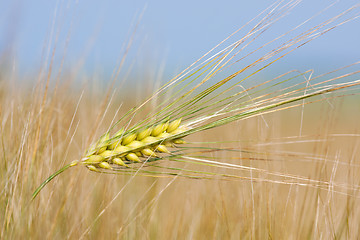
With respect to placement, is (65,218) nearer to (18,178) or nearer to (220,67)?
(18,178)

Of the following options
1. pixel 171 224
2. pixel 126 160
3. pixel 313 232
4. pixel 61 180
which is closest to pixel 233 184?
pixel 171 224

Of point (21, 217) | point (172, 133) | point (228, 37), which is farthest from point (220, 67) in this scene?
point (21, 217)

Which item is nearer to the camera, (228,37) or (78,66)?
(228,37)

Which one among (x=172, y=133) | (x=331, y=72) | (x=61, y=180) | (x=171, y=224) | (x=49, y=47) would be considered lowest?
(x=171, y=224)

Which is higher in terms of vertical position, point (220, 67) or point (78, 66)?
point (78, 66)

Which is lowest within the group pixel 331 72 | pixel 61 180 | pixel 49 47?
pixel 61 180

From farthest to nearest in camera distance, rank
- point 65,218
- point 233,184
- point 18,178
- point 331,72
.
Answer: point 233,184
point 65,218
point 18,178
point 331,72

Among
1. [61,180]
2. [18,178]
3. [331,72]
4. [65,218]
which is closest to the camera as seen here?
[331,72]

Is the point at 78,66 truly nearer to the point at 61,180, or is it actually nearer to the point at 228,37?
the point at 61,180

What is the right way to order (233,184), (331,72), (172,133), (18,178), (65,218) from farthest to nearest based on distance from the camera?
(233,184) → (65,218) → (18,178) → (172,133) → (331,72)
